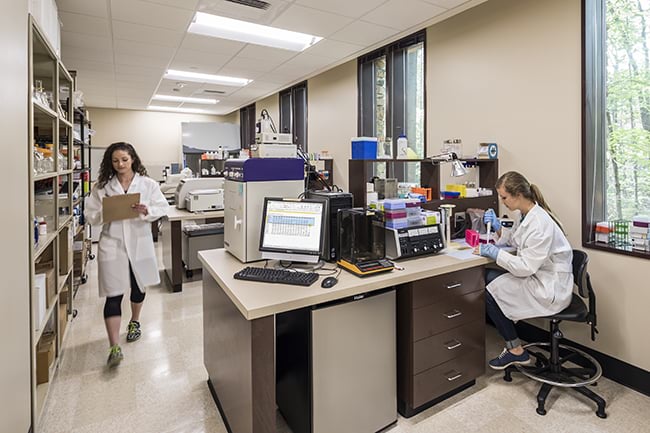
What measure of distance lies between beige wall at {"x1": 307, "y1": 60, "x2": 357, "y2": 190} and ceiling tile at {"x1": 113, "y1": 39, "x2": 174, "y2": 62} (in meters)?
2.20

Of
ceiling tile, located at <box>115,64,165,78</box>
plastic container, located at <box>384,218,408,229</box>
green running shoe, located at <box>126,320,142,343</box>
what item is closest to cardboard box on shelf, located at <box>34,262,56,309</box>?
green running shoe, located at <box>126,320,142,343</box>

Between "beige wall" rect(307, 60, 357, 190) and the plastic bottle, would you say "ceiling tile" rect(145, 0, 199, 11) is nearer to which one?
the plastic bottle

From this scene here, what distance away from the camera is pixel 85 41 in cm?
402

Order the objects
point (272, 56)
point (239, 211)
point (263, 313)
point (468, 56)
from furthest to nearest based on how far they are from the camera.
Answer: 1. point (272, 56)
2. point (468, 56)
3. point (239, 211)
4. point (263, 313)

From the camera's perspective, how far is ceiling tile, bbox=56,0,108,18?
3070 mm

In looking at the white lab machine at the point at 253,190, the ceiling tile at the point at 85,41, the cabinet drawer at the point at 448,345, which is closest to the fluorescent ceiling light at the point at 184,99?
the ceiling tile at the point at 85,41

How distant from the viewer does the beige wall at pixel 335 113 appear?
5.23 m

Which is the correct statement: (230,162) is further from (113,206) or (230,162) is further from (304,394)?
(304,394)

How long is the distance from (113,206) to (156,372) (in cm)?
116

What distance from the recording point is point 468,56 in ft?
11.5

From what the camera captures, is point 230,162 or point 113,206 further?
point 113,206

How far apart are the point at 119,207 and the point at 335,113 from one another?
364 cm

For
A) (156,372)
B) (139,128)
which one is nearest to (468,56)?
(156,372)

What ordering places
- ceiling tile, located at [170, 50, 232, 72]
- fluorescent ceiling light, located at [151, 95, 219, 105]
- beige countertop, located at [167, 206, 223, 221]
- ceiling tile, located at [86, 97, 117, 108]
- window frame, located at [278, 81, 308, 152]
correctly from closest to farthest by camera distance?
beige countertop, located at [167, 206, 223, 221]
ceiling tile, located at [170, 50, 232, 72]
window frame, located at [278, 81, 308, 152]
fluorescent ceiling light, located at [151, 95, 219, 105]
ceiling tile, located at [86, 97, 117, 108]
